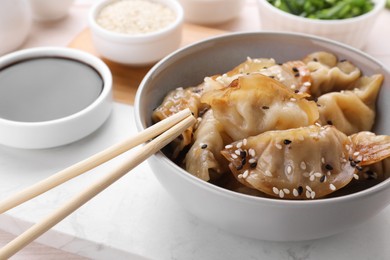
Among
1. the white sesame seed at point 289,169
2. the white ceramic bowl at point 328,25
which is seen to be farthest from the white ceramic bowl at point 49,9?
the white sesame seed at point 289,169

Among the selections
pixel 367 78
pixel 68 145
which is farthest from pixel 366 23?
pixel 68 145

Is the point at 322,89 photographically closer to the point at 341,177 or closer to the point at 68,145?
the point at 341,177

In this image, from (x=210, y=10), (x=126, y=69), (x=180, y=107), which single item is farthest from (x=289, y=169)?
(x=210, y=10)

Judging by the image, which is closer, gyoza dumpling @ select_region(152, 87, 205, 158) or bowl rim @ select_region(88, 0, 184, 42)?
gyoza dumpling @ select_region(152, 87, 205, 158)

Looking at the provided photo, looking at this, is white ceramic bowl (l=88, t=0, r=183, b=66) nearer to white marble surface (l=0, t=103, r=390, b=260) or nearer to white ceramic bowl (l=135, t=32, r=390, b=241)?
white ceramic bowl (l=135, t=32, r=390, b=241)

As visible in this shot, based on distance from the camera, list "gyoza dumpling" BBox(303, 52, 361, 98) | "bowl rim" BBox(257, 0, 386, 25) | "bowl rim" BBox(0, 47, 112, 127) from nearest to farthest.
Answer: "gyoza dumpling" BBox(303, 52, 361, 98), "bowl rim" BBox(0, 47, 112, 127), "bowl rim" BBox(257, 0, 386, 25)

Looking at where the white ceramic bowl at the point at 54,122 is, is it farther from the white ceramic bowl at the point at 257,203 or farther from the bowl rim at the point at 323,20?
the bowl rim at the point at 323,20

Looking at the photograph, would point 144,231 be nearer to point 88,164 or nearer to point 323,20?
point 88,164

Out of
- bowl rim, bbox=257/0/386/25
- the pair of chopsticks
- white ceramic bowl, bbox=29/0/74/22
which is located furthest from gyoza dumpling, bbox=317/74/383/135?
Answer: white ceramic bowl, bbox=29/0/74/22
